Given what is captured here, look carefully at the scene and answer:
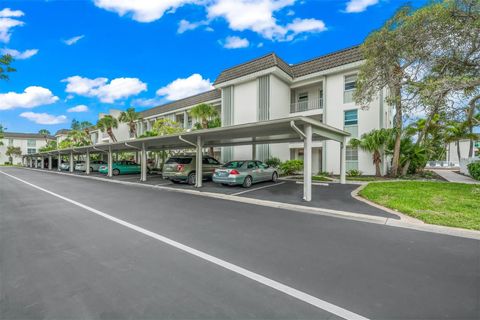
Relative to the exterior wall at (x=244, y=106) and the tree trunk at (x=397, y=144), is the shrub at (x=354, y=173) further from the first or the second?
the exterior wall at (x=244, y=106)

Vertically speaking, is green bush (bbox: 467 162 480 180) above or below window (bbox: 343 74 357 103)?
below

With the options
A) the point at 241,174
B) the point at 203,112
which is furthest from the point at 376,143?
the point at 203,112

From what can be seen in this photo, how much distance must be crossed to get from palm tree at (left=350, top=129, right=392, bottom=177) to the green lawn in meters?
5.04

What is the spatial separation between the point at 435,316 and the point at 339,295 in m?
0.91

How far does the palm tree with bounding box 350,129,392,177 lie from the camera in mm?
14883

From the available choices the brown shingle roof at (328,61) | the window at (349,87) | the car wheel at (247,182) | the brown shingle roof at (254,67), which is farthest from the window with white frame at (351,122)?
the car wheel at (247,182)

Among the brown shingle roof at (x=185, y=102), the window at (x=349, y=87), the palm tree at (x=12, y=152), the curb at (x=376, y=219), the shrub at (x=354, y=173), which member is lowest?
the curb at (x=376, y=219)

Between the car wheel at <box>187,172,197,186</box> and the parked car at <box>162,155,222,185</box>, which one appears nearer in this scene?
the parked car at <box>162,155,222,185</box>

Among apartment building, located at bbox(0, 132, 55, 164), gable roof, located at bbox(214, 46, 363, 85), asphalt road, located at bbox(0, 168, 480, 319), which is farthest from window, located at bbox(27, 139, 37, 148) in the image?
asphalt road, located at bbox(0, 168, 480, 319)

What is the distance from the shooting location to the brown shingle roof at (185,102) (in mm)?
24250

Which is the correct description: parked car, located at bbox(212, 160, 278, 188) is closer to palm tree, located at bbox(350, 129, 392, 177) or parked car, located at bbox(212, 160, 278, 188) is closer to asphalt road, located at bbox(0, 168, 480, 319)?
asphalt road, located at bbox(0, 168, 480, 319)

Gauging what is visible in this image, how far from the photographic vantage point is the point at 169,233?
16.4 ft

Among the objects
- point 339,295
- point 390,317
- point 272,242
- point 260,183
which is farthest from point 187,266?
point 260,183

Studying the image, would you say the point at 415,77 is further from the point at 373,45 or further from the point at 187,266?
the point at 187,266
